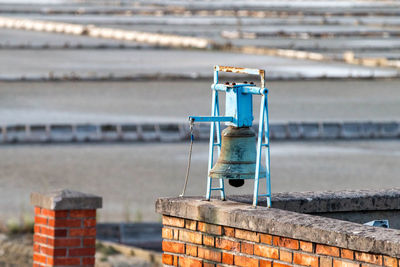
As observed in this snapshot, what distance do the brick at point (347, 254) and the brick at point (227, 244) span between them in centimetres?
70

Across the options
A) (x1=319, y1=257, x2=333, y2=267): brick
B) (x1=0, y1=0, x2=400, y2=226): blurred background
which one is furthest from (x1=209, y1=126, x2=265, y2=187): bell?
(x1=0, y1=0, x2=400, y2=226): blurred background

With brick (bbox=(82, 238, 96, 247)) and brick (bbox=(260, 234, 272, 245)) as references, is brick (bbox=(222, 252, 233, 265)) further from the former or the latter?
brick (bbox=(82, 238, 96, 247))

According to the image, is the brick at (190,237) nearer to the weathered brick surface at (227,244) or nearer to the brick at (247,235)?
the weathered brick surface at (227,244)

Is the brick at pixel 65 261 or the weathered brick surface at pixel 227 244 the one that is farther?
the brick at pixel 65 261

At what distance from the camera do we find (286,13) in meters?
58.2

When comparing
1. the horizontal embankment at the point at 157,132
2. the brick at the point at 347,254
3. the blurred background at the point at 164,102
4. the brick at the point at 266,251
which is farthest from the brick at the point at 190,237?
the horizontal embankment at the point at 157,132

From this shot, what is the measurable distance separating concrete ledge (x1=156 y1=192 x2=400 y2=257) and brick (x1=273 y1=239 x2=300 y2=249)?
3 cm

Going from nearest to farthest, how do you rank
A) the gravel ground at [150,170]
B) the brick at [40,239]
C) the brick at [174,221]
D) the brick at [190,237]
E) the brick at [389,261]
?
the brick at [389,261] < the brick at [190,237] < the brick at [174,221] < the brick at [40,239] < the gravel ground at [150,170]

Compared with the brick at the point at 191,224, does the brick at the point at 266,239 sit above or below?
below

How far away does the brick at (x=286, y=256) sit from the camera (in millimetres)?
5996

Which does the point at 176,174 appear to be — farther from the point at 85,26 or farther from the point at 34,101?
the point at 85,26

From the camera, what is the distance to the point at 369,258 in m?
5.62

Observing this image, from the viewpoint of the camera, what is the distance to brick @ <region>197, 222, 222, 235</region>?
6.38 meters

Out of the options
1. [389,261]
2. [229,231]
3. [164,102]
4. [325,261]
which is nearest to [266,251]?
[229,231]
